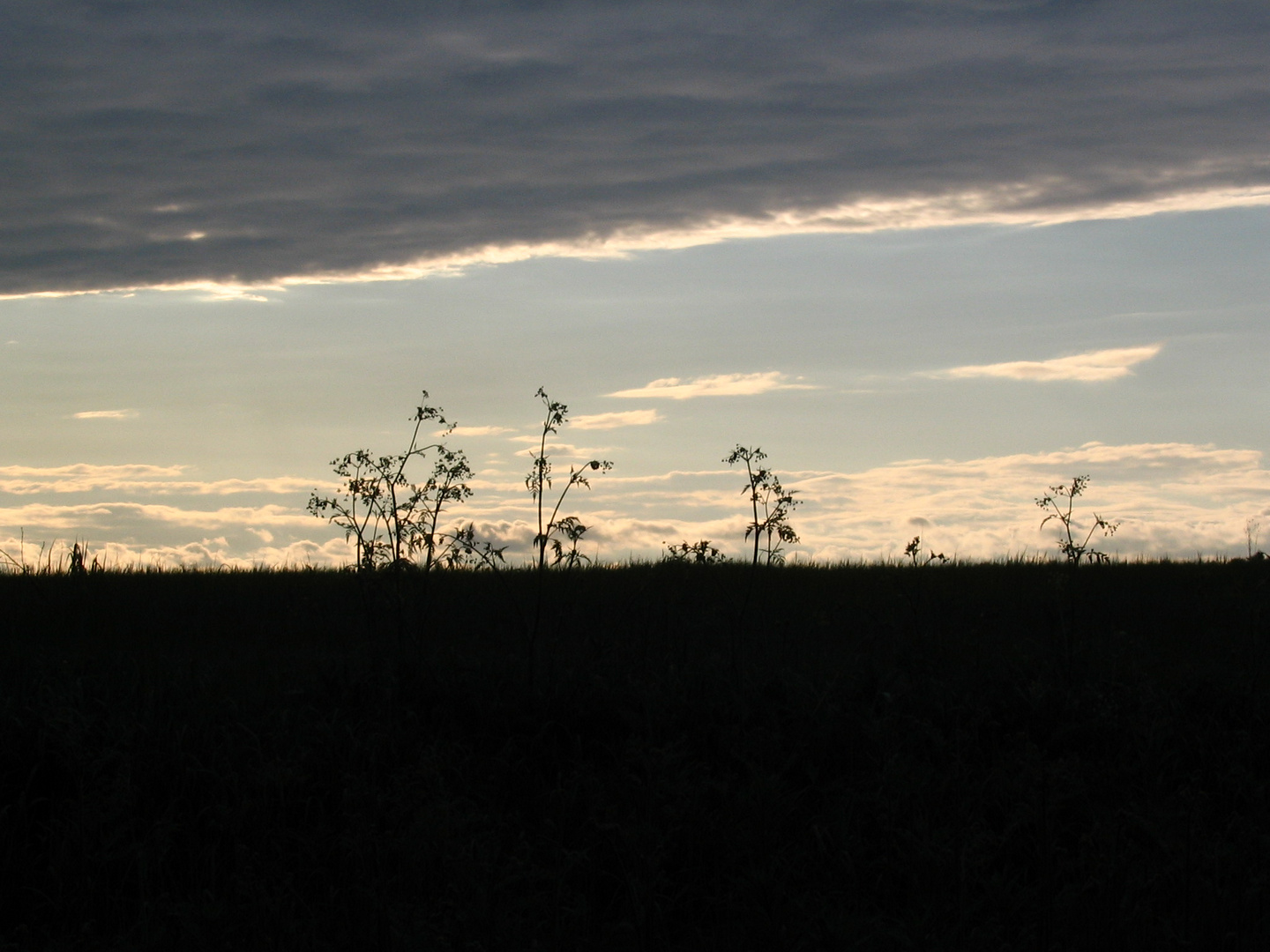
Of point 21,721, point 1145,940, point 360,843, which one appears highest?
point 21,721

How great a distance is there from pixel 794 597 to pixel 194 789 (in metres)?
7.12

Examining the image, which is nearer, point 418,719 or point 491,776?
point 491,776

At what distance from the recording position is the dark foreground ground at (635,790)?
5.34m

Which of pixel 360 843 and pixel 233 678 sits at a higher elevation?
pixel 233 678

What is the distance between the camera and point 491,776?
22.6ft

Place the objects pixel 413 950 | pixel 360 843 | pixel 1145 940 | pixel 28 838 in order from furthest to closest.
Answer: pixel 28 838 → pixel 360 843 → pixel 1145 940 → pixel 413 950

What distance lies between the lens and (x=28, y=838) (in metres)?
6.41

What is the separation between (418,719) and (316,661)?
4.27 ft

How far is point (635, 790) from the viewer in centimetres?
647

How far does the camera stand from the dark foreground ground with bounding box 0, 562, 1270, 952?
5344 mm

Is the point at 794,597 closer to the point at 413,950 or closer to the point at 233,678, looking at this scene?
the point at 233,678

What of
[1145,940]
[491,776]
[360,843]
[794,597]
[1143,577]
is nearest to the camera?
[1145,940]

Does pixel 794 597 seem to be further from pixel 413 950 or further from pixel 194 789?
pixel 413 950

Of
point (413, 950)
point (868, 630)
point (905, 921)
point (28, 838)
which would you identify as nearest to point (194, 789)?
point (28, 838)
